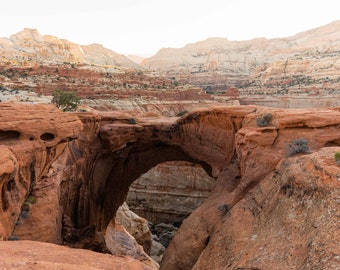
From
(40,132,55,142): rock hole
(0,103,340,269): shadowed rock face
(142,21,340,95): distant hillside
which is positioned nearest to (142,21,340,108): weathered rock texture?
(142,21,340,95): distant hillside

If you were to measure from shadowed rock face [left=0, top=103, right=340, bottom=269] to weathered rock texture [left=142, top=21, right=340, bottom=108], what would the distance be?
57.7 m

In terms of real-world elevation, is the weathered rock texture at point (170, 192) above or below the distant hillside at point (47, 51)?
below

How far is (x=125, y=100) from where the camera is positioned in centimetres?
4934

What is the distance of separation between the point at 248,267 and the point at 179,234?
19.0 feet

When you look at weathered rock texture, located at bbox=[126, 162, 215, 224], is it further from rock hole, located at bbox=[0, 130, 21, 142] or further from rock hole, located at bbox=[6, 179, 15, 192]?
rock hole, located at bbox=[6, 179, 15, 192]

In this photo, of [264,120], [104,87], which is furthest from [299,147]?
[104,87]

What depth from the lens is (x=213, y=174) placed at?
671 inches

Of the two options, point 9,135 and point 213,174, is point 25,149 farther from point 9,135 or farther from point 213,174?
point 213,174

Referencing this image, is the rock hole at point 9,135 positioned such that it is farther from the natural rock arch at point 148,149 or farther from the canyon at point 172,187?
the natural rock arch at point 148,149

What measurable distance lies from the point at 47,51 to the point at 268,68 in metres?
75.0

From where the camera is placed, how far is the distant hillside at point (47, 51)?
270 feet

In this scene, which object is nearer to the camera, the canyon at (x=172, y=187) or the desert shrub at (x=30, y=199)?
the canyon at (x=172, y=187)

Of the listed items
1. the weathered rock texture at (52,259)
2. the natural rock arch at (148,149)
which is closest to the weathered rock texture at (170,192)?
the natural rock arch at (148,149)

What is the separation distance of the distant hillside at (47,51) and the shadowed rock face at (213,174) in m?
52.1
